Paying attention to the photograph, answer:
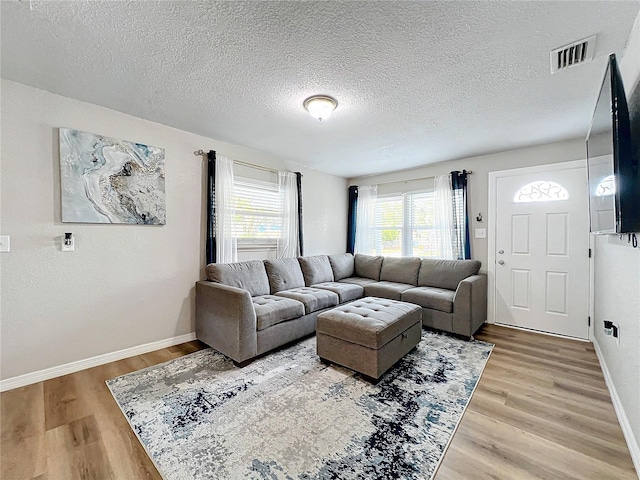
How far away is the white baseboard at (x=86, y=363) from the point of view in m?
2.08

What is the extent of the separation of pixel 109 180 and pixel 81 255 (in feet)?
2.33

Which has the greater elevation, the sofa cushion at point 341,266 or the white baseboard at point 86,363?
the sofa cushion at point 341,266

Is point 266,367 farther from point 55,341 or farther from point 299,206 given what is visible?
point 299,206

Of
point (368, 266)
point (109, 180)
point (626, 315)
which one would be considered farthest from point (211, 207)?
point (626, 315)

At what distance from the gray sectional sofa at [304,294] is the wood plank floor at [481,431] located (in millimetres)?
811

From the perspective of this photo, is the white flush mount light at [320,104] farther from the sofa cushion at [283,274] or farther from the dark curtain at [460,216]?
the dark curtain at [460,216]

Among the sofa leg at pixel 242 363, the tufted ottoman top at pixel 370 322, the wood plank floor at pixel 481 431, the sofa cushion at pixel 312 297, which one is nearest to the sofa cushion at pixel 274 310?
the sofa cushion at pixel 312 297

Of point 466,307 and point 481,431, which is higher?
point 466,307

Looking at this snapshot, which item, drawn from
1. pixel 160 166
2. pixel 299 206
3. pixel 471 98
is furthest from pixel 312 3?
pixel 299 206

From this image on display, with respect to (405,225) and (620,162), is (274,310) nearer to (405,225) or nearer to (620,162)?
(620,162)

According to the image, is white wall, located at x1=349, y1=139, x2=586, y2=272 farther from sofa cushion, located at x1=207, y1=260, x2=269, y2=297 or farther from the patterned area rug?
sofa cushion, located at x1=207, y1=260, x2=269, y2=297

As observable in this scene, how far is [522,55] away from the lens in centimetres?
172

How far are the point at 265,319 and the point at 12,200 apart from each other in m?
2.17

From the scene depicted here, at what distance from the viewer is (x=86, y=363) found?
2.40 m
